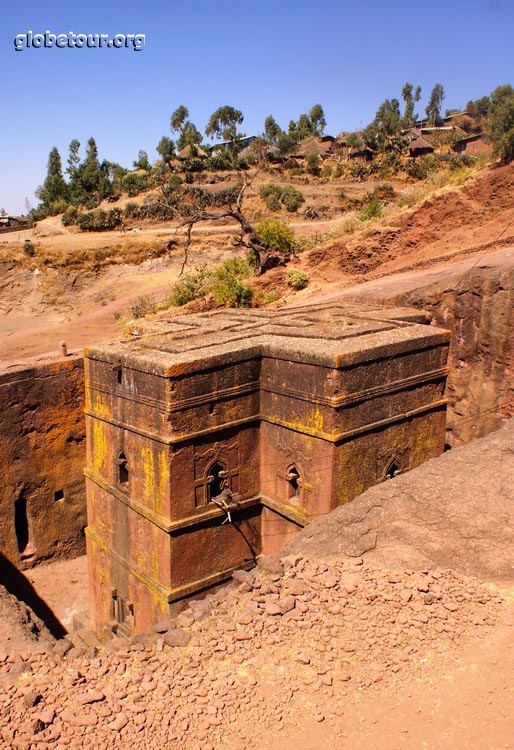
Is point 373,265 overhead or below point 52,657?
overhead

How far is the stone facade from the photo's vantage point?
8414mm

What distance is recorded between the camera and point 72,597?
12000mm

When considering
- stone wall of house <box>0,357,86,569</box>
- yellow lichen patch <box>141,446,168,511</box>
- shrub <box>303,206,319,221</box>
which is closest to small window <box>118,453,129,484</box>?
yellow lichen patch <box>141,446,168,511</box>

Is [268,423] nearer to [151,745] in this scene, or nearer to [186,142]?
[151,745]

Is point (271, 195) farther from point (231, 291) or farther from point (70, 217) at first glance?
point (231, 291)

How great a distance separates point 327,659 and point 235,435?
157 inches

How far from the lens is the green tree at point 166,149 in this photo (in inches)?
2124

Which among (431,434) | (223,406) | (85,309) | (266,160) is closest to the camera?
(223,406)

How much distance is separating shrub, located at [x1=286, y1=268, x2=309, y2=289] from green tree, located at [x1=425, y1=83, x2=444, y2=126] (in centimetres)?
8388

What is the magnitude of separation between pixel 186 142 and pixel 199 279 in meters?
43.6

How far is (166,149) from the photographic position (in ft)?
177

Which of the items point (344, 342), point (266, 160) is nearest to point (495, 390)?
point (344, 342)

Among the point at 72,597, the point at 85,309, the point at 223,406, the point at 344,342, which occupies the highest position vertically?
the point at 344,342

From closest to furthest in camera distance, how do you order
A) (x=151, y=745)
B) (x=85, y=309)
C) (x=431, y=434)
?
(x=151, y=745) < (x=431, y=434) < (x=85, y=309)
